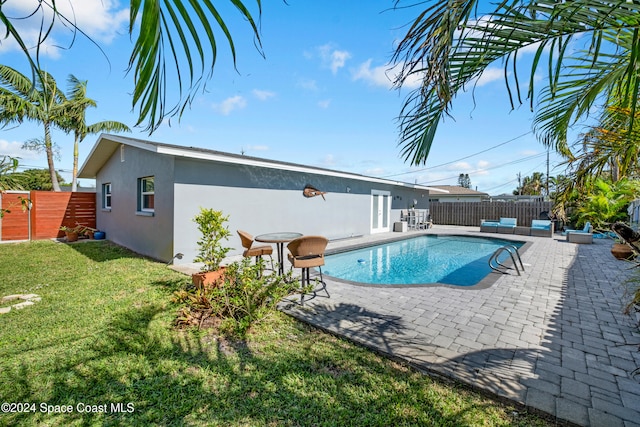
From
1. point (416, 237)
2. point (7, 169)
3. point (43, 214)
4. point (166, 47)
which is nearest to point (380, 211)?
point (416, 237)

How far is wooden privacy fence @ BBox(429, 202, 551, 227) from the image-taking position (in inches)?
778

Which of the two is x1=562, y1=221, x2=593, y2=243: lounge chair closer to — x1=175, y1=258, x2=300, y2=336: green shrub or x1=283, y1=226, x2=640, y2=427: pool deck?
x1=283, y1=226, x2=640, y2=427: pool deck

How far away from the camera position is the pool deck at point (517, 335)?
105 inches

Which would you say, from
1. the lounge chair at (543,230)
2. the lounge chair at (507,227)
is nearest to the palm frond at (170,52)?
the lounge chair at (543,230)

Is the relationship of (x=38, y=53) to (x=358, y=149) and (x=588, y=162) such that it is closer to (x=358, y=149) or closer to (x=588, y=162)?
(x=588, y=162)

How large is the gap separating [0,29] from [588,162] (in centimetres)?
552

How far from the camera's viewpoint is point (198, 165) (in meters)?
8.62

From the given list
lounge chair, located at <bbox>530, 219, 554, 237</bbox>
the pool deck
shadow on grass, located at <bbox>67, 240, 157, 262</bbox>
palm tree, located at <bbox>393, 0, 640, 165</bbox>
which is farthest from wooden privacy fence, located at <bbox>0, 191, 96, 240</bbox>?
lounge chair, located at <bbox>530, 219, 554, 237</bbox>

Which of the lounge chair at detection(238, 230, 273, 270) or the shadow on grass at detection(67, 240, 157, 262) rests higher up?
the lounge chair at detection(238, 230, 273, 270)

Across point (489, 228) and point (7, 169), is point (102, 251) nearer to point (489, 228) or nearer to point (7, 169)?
point (7, 169)

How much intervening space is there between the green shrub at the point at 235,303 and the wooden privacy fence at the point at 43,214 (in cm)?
1337

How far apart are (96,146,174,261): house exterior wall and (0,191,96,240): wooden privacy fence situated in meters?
1.44

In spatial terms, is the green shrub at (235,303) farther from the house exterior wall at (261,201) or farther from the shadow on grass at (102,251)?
the shadow on grass at (102,251)

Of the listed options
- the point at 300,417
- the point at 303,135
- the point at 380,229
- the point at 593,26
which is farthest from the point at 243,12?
the point at 380,229
